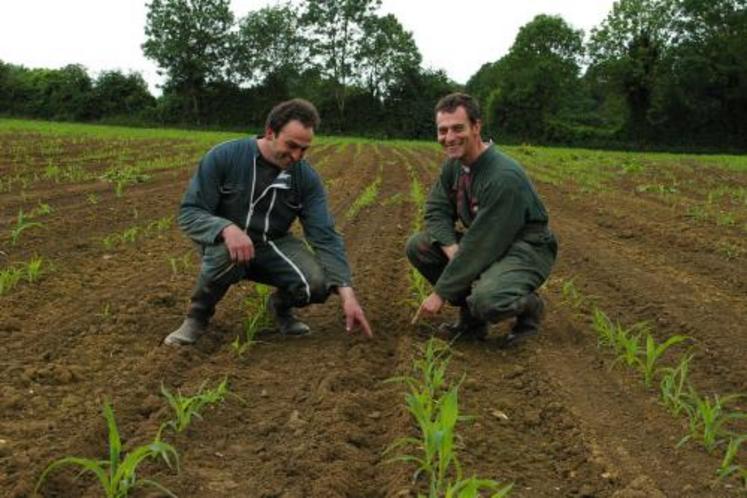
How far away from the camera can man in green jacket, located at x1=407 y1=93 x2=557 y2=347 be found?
4293 mm

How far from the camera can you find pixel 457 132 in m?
4.29

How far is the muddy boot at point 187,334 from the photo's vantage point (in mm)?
4215

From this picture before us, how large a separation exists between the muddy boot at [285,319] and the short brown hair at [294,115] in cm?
105

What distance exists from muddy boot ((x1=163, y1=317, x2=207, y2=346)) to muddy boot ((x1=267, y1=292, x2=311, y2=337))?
47cm

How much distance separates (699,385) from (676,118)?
47915 millimetres

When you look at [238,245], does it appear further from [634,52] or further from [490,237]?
[634,52]

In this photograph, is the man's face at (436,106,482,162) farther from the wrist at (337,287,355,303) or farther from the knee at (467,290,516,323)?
the wrist at (337,287,355,303)

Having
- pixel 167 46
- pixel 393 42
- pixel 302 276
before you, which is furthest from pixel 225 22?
pixel 302 276

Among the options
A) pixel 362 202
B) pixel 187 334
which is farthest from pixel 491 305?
pixel 362 202

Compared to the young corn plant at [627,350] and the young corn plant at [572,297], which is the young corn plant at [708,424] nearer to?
the young corn plant at [627,350]

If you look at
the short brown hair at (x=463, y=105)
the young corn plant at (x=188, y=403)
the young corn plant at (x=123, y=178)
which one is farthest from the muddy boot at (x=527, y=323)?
the young corn plant at (x=123, y=178)

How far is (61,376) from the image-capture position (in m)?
3.64

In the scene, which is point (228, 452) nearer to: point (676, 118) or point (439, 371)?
point (439, 371)

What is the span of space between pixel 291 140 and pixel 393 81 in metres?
53.6
